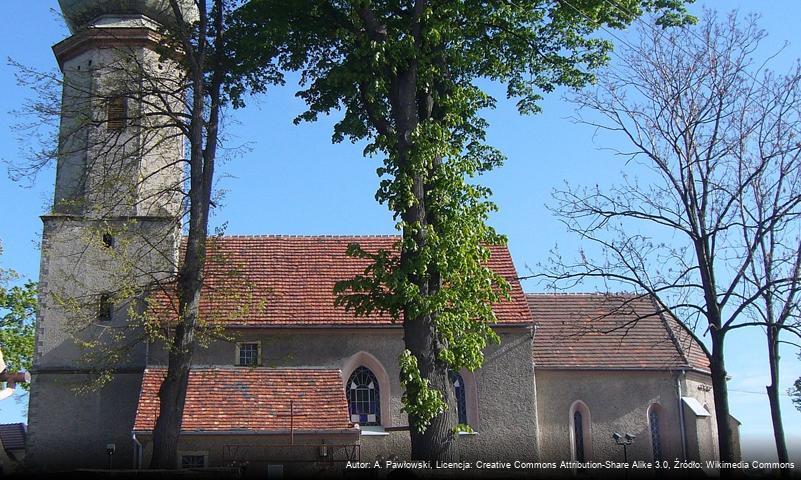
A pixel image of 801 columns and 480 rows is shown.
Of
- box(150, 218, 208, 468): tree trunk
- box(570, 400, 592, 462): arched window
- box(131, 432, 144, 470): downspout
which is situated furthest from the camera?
box(570, 400, 592, 462): arched window

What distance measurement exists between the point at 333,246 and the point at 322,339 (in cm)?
424

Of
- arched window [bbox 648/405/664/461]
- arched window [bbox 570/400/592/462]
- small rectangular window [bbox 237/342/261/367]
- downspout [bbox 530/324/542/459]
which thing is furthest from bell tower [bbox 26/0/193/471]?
arched window [bbox 648/405/664/461]

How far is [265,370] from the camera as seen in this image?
24.5 metres

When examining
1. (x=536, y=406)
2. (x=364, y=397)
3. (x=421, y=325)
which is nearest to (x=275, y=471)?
(x=364, y=397)

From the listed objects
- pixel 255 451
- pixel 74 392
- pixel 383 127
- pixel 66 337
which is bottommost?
pixel 255 451

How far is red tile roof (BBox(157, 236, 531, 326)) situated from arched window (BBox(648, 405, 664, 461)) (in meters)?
5.50

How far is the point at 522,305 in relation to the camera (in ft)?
86.4

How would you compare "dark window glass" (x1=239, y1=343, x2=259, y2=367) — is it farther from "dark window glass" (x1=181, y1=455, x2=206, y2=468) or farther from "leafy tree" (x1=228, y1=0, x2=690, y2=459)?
"leafy tree" (x1=228, y1=0, x2=690, y2=459)

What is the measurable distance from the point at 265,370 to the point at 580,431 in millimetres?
9815

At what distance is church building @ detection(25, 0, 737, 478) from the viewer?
2256 centimetres

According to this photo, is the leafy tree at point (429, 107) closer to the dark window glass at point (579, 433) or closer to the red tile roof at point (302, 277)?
the red tile roof at point (302, 277)

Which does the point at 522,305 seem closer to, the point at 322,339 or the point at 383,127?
the point at 322,339

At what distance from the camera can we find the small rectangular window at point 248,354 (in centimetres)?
2516

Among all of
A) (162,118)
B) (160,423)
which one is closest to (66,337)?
(162,118)
